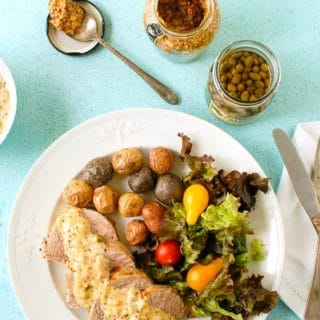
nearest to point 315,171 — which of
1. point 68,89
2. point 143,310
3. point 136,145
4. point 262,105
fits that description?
point 262,105

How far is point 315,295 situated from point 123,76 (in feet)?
2.69

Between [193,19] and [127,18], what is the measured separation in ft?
0.81

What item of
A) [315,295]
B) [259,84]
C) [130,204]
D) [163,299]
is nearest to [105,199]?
[130,204]

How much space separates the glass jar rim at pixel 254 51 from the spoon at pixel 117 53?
161 millimetres

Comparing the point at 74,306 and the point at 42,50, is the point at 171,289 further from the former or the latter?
the point at 42,50

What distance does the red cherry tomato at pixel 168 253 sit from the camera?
1619mm

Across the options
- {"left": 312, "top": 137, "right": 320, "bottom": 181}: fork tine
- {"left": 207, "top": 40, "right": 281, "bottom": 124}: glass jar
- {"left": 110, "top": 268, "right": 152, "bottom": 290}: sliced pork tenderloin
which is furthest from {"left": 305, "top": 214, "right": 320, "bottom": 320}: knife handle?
{"left": 110, "top": 268, "right": 152, "bottom": 290}: sliced pork tenderloin

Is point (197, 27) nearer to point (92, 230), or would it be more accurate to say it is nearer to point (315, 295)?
point (92, 230)

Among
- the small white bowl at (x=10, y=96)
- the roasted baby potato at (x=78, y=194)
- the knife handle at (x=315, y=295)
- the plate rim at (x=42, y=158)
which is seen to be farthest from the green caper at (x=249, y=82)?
the small white bowl at (x=10, y=96)

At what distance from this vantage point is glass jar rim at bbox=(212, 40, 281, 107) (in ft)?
5.31

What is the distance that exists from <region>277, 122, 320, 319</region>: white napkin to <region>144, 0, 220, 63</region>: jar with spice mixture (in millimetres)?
376

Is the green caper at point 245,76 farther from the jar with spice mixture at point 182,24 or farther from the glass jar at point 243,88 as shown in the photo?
the jar with spice mixture at point 182,24

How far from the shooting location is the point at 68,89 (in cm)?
180

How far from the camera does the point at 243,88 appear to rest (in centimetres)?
166
